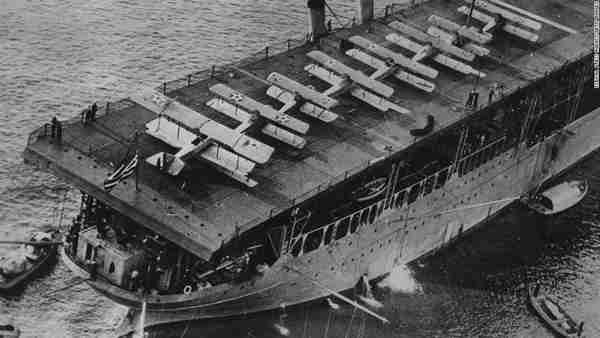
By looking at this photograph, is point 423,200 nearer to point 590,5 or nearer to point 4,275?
point 4,275

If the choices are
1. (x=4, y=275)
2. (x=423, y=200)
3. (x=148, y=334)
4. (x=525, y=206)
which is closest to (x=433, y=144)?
(x=423, y=200)

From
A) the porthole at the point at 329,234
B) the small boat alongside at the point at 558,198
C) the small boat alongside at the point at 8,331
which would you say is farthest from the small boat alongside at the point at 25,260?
the small boat alongside at the point at 558,198

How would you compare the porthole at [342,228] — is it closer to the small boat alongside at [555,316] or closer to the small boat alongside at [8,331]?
the small boat alongside at [555,316]

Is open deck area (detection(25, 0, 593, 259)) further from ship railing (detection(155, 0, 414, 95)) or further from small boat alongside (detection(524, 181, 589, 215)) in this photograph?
small boat alongside (detection(524, 181, 589, 215))

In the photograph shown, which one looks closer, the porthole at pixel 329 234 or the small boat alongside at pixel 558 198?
the porthole at pixel 329 234

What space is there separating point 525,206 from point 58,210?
34544 millimetres

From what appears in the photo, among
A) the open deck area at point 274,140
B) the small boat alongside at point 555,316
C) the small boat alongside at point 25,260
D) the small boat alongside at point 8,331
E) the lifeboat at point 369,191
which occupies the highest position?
the open deck area at point 274,140

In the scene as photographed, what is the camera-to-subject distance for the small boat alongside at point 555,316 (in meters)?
70.9

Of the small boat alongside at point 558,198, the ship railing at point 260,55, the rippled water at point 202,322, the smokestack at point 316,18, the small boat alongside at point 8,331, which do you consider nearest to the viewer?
the small boat alongside at point 8,331

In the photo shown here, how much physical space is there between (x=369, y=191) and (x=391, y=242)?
160 inches

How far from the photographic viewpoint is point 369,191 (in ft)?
238

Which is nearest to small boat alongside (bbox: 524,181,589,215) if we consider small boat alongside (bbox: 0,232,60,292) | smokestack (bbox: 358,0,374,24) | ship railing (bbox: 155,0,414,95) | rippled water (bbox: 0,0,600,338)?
rippled water (bbox: 0,0,600,338)

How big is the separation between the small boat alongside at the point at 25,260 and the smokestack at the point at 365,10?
3167 cm

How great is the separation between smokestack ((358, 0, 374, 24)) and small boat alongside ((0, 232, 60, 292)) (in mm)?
31669
